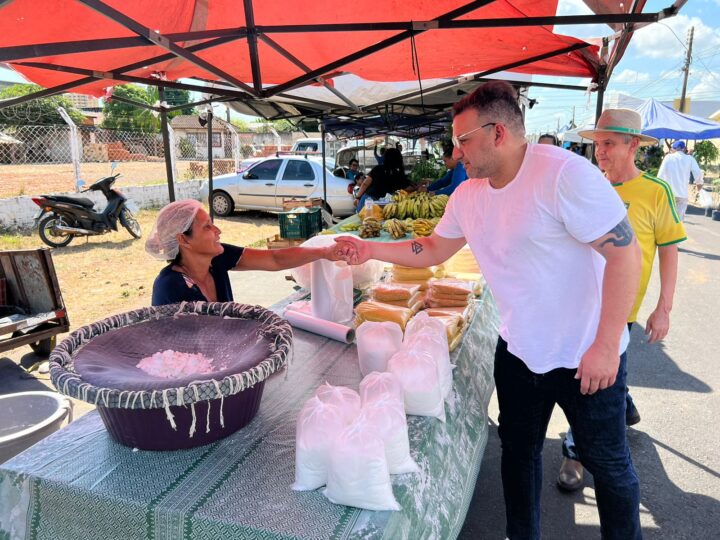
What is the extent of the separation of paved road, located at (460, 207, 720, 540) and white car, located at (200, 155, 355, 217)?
7.45 m

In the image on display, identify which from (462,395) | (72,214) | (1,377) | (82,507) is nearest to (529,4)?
(462,395)

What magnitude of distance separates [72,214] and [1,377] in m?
5.14

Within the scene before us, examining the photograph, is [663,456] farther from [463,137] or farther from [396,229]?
[396,229]

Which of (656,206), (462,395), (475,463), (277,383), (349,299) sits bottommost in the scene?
(475,463)

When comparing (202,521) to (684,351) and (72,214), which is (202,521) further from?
(72,214)

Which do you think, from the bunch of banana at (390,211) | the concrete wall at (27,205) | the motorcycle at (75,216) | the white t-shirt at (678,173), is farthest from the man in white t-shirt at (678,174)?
the concrete wall at (27,205)

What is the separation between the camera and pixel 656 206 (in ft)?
7.41

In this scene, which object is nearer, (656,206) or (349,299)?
(656,206)

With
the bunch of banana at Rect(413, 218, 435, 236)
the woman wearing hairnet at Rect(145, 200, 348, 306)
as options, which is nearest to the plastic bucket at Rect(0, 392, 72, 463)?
the woman wearing hairnet at Rect(145, 200, 348, 306)

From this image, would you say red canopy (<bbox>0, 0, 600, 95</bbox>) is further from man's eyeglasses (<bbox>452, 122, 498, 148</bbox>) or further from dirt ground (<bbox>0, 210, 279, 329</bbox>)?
dirt ground (<bbox>0, 210, 279, 329</bbox>)

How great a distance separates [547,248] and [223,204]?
36.6 feet

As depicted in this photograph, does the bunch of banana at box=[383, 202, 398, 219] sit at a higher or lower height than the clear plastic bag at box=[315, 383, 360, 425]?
higher

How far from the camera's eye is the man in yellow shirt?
2.26 meters

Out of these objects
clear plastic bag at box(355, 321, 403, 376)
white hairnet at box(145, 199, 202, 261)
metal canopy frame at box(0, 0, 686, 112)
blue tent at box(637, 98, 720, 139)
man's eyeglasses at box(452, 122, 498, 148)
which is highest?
blue tent at box(637, 98, 720, 139)
